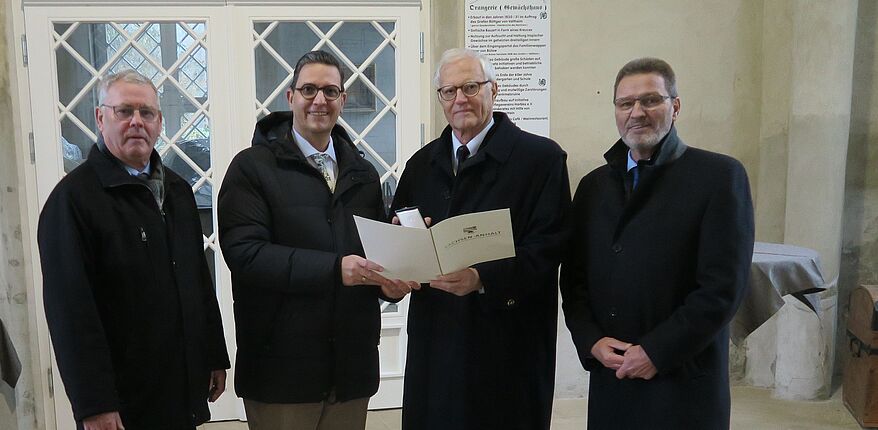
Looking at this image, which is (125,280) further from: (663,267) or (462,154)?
(663,267)

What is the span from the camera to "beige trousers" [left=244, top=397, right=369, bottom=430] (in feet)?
6.41

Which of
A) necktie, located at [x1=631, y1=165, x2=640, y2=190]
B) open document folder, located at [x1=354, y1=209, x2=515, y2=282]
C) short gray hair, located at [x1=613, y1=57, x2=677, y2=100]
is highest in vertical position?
short gray hair, located at [x1=613, y1=57, x2=677, y2=100]

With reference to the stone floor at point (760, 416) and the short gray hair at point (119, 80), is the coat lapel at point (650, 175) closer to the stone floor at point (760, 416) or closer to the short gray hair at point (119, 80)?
the short gray hair at point (119, 80)

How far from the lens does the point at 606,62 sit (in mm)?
3732

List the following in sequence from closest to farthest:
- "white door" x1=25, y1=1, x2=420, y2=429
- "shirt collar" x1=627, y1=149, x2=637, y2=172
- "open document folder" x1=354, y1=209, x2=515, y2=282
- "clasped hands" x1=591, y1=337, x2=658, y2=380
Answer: "open document folder" x1=354, y1=209, x2=515, y2=282
"clasped hands" x1=591, y1=337, x2=658, y2=380
"shirt collar" x1=627, y1=149, x2=637, y2=172
"white door" x1=25, y1=1, x2=420, y2=429

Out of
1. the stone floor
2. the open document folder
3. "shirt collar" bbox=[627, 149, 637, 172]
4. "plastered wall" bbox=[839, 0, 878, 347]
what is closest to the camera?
the open document folder

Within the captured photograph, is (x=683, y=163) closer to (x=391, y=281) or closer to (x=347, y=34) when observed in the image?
(x=391, y=281)

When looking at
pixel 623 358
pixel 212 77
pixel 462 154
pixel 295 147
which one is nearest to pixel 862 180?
pixel 623 358

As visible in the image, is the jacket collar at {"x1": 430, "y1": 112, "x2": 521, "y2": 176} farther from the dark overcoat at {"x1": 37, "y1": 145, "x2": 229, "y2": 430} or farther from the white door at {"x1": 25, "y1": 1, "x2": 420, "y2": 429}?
the white door at {"x1": 25, "y1": 1, "x2": 420, "y2": 429}

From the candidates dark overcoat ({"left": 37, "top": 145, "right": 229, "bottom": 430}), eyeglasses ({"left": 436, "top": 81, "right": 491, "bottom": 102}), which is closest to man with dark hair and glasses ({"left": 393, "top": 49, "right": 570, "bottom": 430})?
eyeglasses ({"left": 436, "top": 81, "right": 491, "bottom": 102})

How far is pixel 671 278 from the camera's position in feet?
5.67

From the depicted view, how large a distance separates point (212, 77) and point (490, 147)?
209cm

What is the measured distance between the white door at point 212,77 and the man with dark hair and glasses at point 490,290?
172 centimetres

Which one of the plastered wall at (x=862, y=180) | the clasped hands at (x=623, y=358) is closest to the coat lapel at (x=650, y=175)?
the clasped hands at (x=623, y=358)
